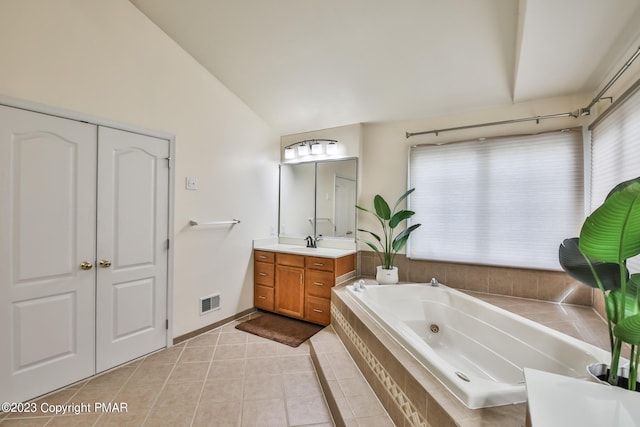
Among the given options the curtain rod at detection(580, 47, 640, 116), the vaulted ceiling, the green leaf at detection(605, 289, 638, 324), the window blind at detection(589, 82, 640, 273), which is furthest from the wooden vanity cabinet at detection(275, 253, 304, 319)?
the curtain rod at detection(580, 47, 640, 116)

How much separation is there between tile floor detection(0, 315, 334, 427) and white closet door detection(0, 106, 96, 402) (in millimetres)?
249

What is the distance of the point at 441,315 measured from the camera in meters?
2.46

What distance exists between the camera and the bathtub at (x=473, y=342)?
4.06 ft

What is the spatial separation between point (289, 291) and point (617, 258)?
2.69 metres

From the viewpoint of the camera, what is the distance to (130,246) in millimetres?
2217

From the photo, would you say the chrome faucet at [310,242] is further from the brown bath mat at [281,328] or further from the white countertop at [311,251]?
the brown bath mat at [281,328]

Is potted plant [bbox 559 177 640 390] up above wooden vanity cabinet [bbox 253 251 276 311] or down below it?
above

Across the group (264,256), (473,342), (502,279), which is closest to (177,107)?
(264,256)

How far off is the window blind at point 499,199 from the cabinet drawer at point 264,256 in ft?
5.30

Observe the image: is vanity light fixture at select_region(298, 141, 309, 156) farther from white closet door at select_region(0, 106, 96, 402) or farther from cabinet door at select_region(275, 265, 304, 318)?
white closet door at select_region(0, 106, 96, 402)

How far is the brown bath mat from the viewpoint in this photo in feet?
8.72

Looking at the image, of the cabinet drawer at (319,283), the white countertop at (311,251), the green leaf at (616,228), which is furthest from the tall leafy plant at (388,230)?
the green leaf at (616,228)

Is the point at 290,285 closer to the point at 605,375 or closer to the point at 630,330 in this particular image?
the point at 605,375

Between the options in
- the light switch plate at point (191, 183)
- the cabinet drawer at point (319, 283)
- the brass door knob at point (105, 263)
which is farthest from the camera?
the cabinet drawer at point (319, 283)
